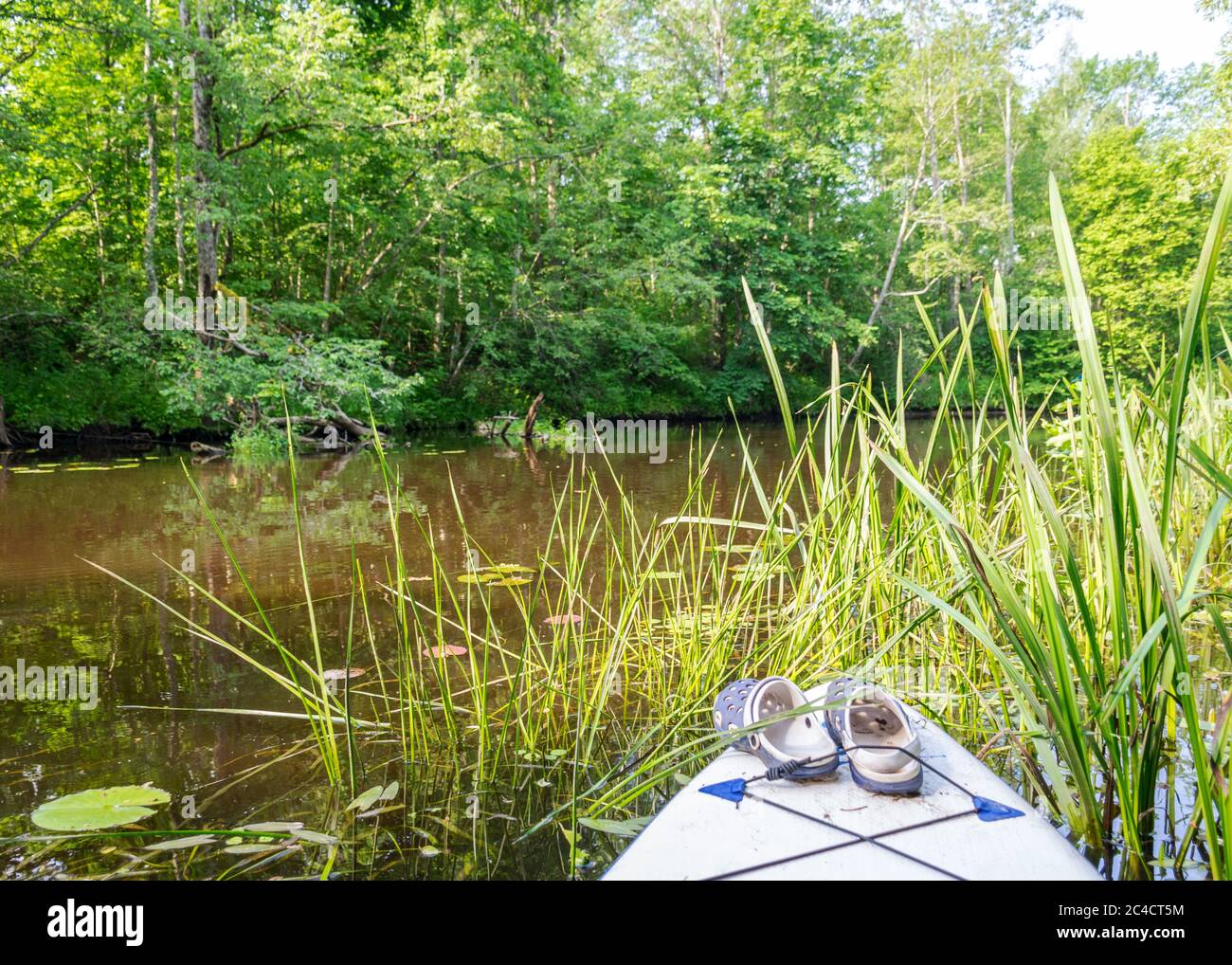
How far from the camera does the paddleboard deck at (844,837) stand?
1059 mm

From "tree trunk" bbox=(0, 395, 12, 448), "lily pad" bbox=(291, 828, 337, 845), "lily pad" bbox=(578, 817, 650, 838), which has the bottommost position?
"tree trunk" bbox=(0, 395, 12, 448)

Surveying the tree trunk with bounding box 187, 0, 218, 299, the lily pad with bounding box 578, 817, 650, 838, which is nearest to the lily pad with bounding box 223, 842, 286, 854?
the lily pad with bounding box 578, 817, 650, 838

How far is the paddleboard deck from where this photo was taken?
3.47 ft

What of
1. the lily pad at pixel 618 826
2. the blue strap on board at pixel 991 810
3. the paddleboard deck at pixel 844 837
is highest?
the blue strap on board at pixel 991 810

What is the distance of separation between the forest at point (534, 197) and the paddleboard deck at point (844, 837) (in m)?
0.82

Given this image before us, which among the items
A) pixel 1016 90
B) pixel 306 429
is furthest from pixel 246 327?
pixel 1016 90

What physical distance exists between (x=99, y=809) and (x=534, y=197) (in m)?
13.1

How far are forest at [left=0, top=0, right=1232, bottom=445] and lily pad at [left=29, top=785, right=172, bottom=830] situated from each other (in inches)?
70.9

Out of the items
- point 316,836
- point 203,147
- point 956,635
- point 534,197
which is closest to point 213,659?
point 316,836

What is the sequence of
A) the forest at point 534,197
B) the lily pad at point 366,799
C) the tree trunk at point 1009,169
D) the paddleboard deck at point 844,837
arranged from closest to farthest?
the paddleboard deck at point 844,837 → the lily pad at point 366,799 → the forest at point 534,197 → the tree trunk at point 1009,169

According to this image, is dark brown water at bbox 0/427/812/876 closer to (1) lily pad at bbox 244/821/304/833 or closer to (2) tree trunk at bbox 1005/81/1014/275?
(1) lily pad at bbox 244/821/304/833

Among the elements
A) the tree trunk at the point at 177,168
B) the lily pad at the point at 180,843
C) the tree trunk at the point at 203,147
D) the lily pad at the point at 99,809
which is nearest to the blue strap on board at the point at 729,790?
the lily pad at the point at 180,843

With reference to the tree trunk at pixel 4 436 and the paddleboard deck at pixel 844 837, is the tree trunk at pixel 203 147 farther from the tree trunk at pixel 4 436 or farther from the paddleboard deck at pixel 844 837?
the paddleboard deck at pixel 844 837
